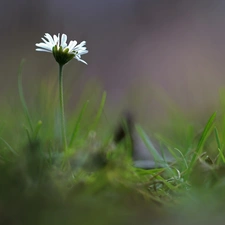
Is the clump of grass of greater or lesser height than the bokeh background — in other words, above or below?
below

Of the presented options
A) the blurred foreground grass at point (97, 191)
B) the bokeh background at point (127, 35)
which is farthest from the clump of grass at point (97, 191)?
the bokeh background at point (127, 35)

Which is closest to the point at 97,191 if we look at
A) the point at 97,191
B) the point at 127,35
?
the point at 97,191

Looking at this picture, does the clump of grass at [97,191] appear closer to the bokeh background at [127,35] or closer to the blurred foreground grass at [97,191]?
the blurred foreground grass at [97,191]

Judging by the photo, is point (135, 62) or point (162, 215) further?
point (135, 62)

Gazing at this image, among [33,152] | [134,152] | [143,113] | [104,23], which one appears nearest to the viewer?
[33,152]

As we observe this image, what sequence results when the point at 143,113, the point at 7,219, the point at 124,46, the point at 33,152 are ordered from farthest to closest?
the point at 124,46 < the point at 143,113 < the point at 33,152 < the point at 7,219

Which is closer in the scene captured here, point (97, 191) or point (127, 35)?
point (97, 191)

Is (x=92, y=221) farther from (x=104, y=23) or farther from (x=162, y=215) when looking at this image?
(x=104, y=23)

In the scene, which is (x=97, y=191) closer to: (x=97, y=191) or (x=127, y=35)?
(x=97, y=191)

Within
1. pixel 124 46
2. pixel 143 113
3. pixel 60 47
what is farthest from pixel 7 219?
pixel 124 46

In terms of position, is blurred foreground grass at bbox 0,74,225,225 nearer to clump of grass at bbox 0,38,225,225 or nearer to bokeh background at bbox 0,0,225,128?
clump of grass at bbox 0,38,225,225

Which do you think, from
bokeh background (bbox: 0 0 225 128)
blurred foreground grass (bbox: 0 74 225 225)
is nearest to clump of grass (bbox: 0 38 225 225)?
blurred foreground grass (bbox: 0 74 225 225)
